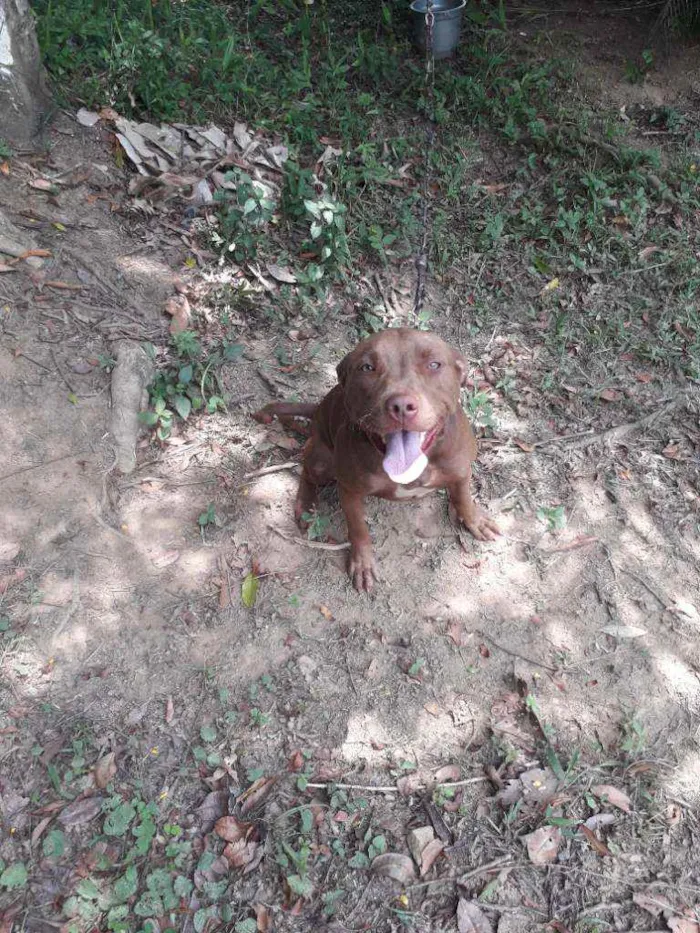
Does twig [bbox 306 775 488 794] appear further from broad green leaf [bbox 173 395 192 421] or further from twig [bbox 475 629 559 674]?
broad green leaf [bbox 173 395 192 421]

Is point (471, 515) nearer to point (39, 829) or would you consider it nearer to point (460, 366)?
point (460, 366)

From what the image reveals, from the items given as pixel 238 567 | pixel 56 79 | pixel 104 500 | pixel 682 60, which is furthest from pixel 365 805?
pixel 682 60

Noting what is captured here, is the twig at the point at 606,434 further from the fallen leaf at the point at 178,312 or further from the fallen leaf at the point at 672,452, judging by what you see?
the fallen leaf at the point at 178,312

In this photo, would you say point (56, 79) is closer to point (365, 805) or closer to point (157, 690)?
point (157, 690)

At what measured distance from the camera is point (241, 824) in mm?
3078

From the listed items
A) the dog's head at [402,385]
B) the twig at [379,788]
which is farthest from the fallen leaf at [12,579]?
the dog's head at [402,385]

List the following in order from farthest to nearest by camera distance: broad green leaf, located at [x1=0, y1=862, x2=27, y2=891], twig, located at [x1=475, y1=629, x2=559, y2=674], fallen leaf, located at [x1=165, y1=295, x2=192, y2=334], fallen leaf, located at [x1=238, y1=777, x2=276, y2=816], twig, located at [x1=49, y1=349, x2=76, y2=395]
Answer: fallen leaf, located at [x1=165, y1=295, x2=192, y2=334] → twig, located at [x1=49, y1=349, x2=76, y2=395] → twig, located at [x1=475, y1=629, x2=559, y2=674] → fallen leaf, located at [x1=238, y1=777, x2=276, y2=816] → broad green leaf, located at [x1=0, y1=862, x2=27, y2=891]

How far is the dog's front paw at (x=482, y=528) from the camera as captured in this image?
414 centimetres

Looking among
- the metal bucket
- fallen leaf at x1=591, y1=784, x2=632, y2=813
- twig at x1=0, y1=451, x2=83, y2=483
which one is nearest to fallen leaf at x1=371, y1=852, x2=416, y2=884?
fallen leaf at x1=591, y1=784, x2=632, y2=813

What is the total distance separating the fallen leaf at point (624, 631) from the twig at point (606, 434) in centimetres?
134

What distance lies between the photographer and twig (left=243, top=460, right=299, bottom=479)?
14.8 feet

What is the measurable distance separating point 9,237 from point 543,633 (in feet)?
14.0

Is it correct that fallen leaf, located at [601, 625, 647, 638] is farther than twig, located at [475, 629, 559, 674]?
Yes

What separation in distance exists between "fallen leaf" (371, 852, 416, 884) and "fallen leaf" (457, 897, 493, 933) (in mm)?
225
